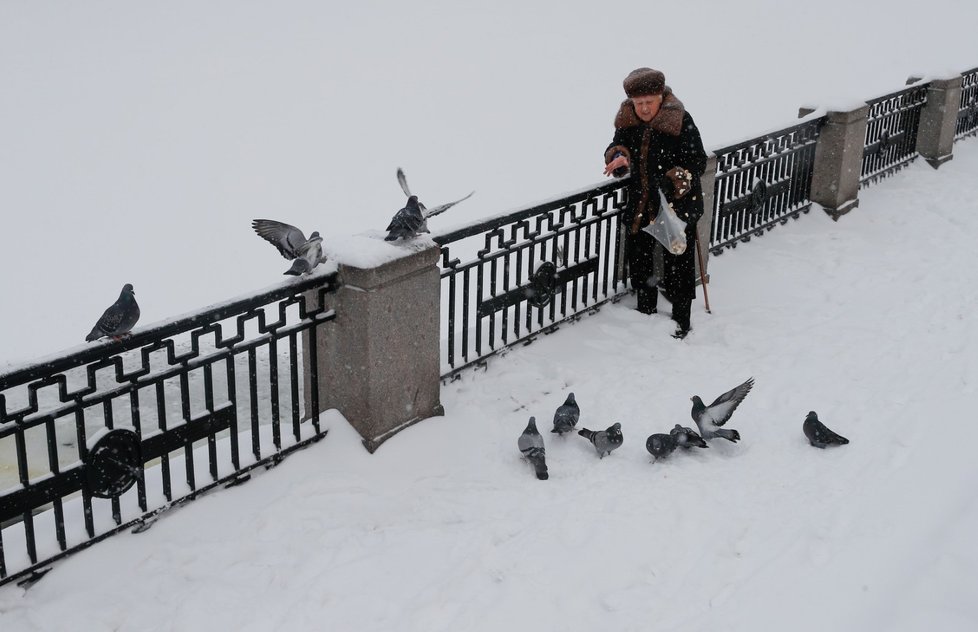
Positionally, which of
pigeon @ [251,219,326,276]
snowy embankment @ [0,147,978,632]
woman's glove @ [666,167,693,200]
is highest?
woman's glove @ [666,167,693,200]

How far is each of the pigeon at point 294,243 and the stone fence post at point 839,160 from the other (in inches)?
292

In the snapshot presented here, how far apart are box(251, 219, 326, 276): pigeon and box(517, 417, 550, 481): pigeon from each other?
1.68 meters

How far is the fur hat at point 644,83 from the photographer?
7.39 meters

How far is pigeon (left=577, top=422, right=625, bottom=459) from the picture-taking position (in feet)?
19.9

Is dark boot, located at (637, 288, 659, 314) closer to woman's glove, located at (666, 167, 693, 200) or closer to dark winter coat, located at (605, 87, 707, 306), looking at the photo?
dark winter coat, located at (605, 87, 707, 306)

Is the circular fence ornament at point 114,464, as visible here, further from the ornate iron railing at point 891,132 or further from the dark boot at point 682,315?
the ornate iron railing at point 891,132

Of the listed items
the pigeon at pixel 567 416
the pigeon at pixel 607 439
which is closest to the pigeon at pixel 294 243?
the pigeon at pixel 567 416

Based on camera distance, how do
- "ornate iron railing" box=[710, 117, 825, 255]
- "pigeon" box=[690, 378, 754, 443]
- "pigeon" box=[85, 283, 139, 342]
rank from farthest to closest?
"ornate iron railing" box=[710, 117, 825, 255] → "pigeon" box=[690, 378, 754, 443] → "pigeon" box=[85, 283, 139, 342]

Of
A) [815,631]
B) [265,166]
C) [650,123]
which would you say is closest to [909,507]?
[815,631]

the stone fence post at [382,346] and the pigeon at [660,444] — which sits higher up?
the stone fence post at [382,346]

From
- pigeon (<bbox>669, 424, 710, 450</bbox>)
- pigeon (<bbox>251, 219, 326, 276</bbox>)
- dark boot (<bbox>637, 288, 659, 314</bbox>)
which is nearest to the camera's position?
pigeon (<bbox>251, 219, 326, 276</bbox>)

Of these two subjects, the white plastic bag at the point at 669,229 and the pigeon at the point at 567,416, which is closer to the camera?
the pigeon at the point at 567,416

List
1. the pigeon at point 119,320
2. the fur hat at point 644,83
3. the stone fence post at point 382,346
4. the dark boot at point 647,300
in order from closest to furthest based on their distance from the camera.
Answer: the pigeon at point 119,320 → the stone fence post at point 382,346 → the fur hat at point 644,83 → the dark boot at point 647,300

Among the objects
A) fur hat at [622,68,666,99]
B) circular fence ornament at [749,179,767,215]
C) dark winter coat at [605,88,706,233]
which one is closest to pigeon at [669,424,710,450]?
dark winter coat at [605,88,706,233]
